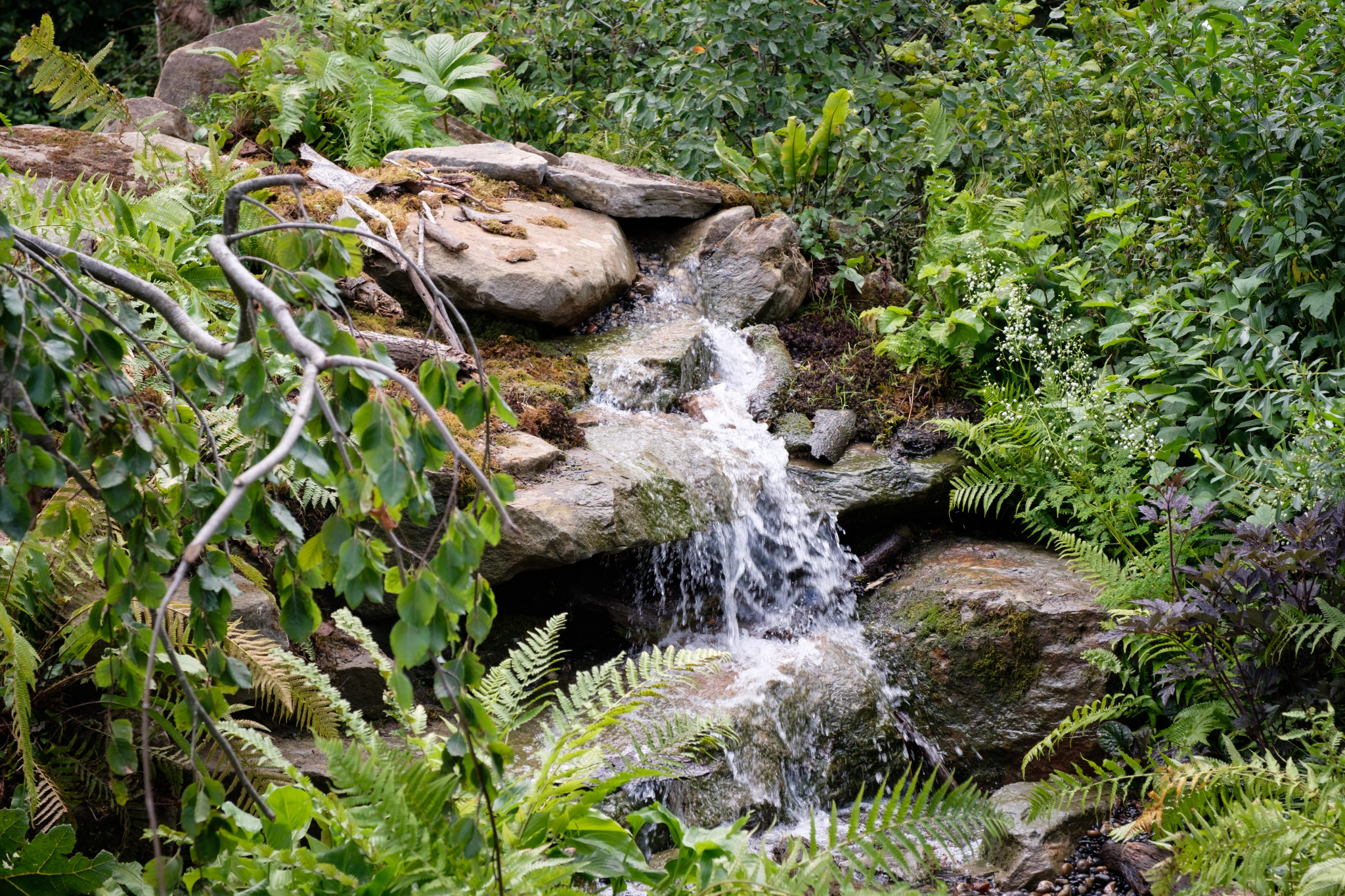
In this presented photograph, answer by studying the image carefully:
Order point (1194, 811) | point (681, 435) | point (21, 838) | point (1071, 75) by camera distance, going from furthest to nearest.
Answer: point (1071, 75)
point (681, 435)
point (1194, 811)
point (21, 838)

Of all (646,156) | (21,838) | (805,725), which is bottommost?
(805,725)

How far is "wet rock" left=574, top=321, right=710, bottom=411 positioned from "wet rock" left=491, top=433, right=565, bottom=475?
0.89m

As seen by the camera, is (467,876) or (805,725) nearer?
(467,876)

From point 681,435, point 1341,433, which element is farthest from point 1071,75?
point 681,435

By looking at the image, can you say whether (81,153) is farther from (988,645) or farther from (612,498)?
(988,645)

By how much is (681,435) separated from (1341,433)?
2.85 m

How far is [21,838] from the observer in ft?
6.81

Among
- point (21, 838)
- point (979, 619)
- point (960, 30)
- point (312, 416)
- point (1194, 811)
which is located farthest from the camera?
point (960, 30)

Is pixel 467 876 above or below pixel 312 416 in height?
below

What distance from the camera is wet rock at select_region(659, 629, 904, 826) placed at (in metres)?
3.66

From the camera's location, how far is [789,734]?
3.93 metres

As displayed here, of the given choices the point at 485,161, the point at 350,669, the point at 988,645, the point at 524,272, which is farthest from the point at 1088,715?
the point at 485,161

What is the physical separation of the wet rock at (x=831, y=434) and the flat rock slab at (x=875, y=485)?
9 cm

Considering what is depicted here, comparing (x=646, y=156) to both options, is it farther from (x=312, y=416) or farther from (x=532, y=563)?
(x=312, y=416)
